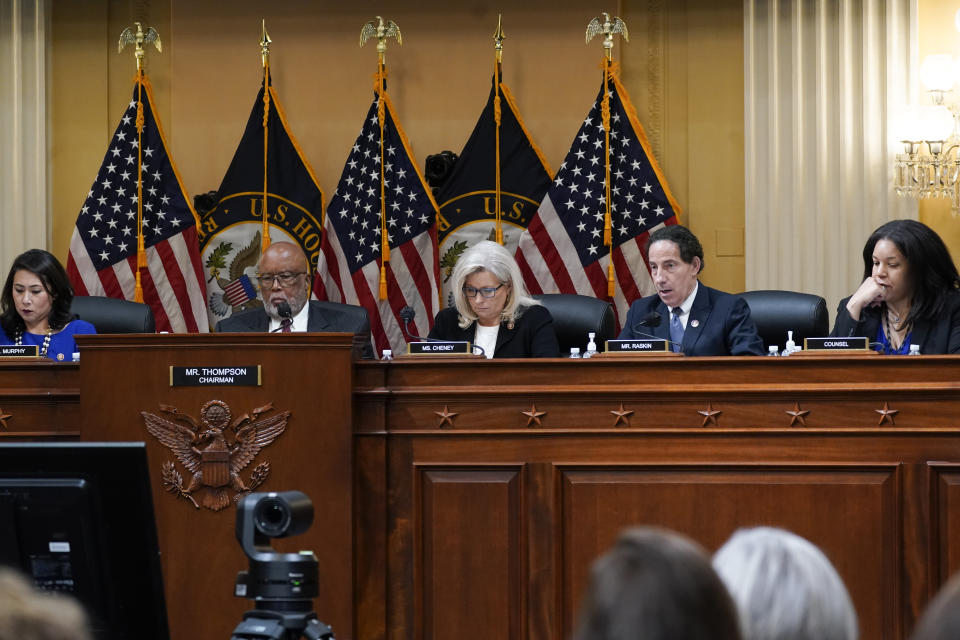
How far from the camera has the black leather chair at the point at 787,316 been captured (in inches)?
197

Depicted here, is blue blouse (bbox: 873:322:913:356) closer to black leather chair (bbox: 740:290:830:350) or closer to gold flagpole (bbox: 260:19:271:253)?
black leather chair (bbox: 740:290:830:350)

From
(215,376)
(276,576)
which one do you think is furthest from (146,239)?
(276,576)

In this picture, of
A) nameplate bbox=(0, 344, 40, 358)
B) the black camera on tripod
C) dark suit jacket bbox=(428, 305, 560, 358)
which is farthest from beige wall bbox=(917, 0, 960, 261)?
the black camera on tripod

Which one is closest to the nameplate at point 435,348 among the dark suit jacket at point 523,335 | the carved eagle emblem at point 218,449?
the carved eagle emblem at point 218,449

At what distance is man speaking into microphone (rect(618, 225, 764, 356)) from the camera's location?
4.73 meters

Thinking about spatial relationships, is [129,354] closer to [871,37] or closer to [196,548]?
[196,548]

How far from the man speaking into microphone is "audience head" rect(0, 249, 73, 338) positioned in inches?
89.6

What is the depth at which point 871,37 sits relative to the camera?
21.5ft

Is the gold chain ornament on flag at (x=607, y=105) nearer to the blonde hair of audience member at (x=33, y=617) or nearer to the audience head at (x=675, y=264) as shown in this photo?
the audience head at (x=675, y=264)

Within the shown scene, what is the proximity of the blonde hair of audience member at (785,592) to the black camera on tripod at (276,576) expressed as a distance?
71cm

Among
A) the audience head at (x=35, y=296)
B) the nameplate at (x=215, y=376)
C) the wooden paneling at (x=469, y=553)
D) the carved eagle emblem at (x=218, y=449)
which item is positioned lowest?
the wooden paneling at (x=469, y=553)

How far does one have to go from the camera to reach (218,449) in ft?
11.8

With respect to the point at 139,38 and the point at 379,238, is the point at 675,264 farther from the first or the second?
the point at 139,38

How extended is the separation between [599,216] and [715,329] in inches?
75.5
